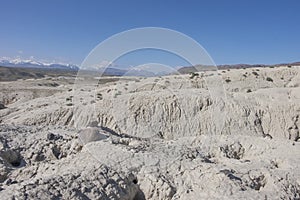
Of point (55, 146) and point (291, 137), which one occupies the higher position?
point (55, 146)

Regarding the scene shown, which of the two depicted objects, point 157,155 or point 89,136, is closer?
point 157,155

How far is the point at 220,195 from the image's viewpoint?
8.98 m

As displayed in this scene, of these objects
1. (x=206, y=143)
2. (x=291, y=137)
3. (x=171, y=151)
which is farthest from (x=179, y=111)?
(x=171, y=151)

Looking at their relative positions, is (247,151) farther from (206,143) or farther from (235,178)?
(235,178)

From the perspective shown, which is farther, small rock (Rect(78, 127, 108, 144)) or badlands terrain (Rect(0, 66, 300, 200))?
small rock (Rect(78, 127, 108, 144))

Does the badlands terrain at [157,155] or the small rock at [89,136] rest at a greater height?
the small rock at [89,136]

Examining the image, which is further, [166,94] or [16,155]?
[166,94]

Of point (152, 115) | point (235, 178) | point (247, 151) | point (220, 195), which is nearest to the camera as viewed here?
point (220, 195)

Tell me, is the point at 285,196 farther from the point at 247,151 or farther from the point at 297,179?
the point at 247,151

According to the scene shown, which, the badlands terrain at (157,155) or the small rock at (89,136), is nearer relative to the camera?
the badlands terrain at (157,155)

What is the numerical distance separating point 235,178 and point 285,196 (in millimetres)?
1378

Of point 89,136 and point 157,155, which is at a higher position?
point 89,136

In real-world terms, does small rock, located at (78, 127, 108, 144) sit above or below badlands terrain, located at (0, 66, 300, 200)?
above

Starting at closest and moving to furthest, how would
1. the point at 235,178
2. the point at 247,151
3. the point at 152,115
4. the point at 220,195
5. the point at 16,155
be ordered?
the point at 220,195, the point at 235,178, the point at 16,155, the point at 247,151, the point at 152,115
